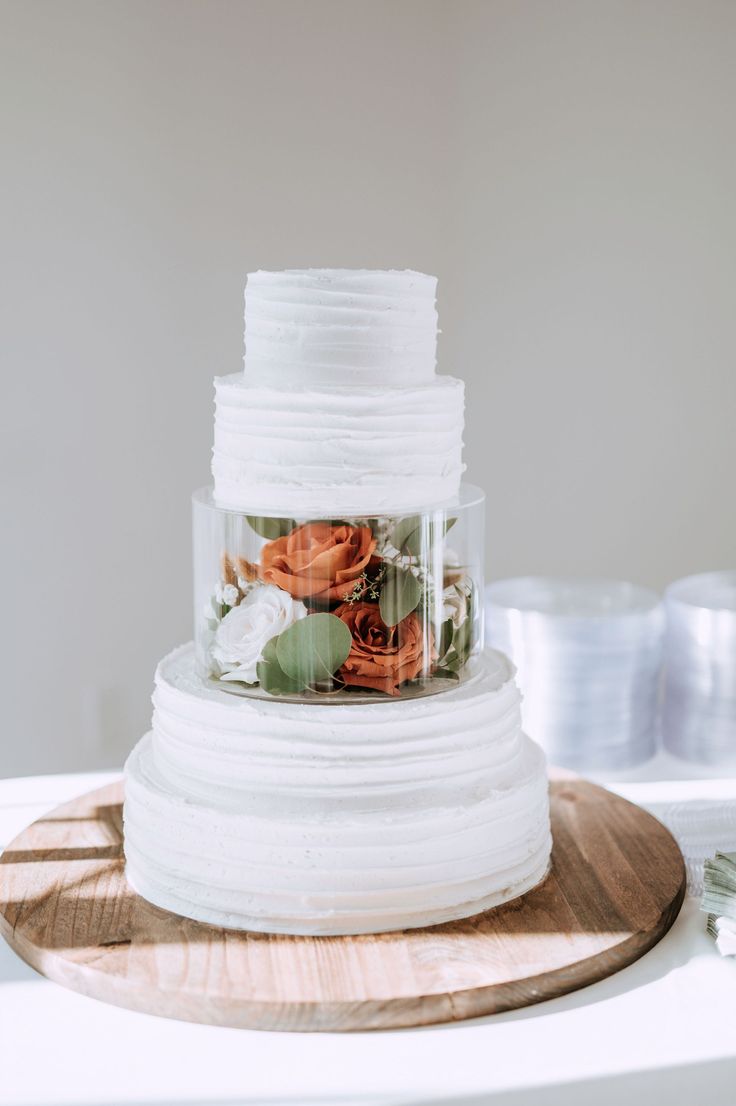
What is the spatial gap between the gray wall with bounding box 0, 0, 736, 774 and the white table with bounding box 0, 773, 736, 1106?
5.25ft

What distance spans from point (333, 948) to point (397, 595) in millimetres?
A: 402

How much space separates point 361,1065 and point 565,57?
244 centimetres

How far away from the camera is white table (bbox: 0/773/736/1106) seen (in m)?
1.17

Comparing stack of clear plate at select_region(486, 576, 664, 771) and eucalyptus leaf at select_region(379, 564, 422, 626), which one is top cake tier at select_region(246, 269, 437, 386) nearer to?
eucalyptus leaf at select_region(379, 564, 422, 626)

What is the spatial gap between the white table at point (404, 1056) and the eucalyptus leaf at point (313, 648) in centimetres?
39

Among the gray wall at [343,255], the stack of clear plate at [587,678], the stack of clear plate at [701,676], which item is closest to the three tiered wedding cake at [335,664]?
the stack of clear plate at [587,678]

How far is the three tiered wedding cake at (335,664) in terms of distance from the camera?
1424mm

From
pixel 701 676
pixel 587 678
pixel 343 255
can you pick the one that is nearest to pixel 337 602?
pixel 587 678

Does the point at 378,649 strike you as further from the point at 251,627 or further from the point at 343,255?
the point at 343,255

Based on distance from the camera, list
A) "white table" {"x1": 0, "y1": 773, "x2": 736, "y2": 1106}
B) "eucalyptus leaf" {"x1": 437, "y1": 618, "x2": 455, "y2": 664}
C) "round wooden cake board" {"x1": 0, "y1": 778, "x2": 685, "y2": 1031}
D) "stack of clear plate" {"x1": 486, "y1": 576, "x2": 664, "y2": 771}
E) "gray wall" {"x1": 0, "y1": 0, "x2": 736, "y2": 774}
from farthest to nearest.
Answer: "gray wall" {"x1": 0, "y1": 0, "x2": 736, "y2": 774}, "stack of clear plate" {"x1": 486, "y1": 576, "x2": 664, "y2": 771}, "eucalyptus leaf" {"x1": 437, "y1": 618, "x2": 455, "y2": 664}, "round wooden cake board" {"x1": 0, "y1": 778, "x2": 685, "y2": 1031}, "white table" {"x1": 0, "y1": 773, "x2": 736, "y2": 1106}

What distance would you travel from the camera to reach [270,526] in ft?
4.77

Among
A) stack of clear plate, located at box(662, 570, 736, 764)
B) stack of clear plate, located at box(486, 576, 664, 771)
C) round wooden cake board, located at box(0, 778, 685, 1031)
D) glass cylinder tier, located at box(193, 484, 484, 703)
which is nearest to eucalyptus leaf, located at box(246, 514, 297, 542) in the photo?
glass cylinder tier, located at box(193, 484, 484, 703)

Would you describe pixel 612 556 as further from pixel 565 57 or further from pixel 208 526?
pixel 208 526

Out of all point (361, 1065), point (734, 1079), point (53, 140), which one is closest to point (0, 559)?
point (53, 140)
